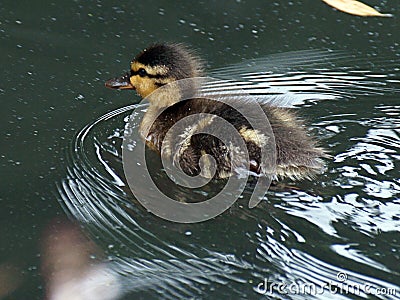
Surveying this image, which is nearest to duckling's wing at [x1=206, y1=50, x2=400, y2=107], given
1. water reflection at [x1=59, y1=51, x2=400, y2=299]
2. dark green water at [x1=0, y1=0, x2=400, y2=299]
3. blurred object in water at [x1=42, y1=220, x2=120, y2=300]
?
dark green water at [x1=0, y1=0, x2=400, y2=299]

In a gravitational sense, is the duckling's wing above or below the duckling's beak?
below

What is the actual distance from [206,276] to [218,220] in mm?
194

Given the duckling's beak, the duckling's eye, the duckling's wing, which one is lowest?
the duckling's wing

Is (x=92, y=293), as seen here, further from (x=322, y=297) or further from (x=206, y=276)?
(x=322, y=297)

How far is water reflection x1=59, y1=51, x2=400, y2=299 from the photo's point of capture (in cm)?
150

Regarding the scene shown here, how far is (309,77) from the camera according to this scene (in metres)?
2.23

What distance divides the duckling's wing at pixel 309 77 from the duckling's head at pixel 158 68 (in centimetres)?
17

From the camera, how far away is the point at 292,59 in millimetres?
2293

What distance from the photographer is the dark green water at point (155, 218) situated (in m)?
1.53

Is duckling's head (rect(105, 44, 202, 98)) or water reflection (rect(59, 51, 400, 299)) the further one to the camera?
duckling's head (rect(105, 44, 202, 98))

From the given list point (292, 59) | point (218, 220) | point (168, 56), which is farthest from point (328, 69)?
point (218, 220)

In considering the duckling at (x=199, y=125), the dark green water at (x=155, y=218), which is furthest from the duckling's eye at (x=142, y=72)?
the dark green water at (x=155, y=218)

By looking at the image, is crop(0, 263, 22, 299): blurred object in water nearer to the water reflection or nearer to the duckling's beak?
the water reflection

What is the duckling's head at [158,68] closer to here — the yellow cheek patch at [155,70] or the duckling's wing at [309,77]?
the yellow cheek patch at [155,70]
